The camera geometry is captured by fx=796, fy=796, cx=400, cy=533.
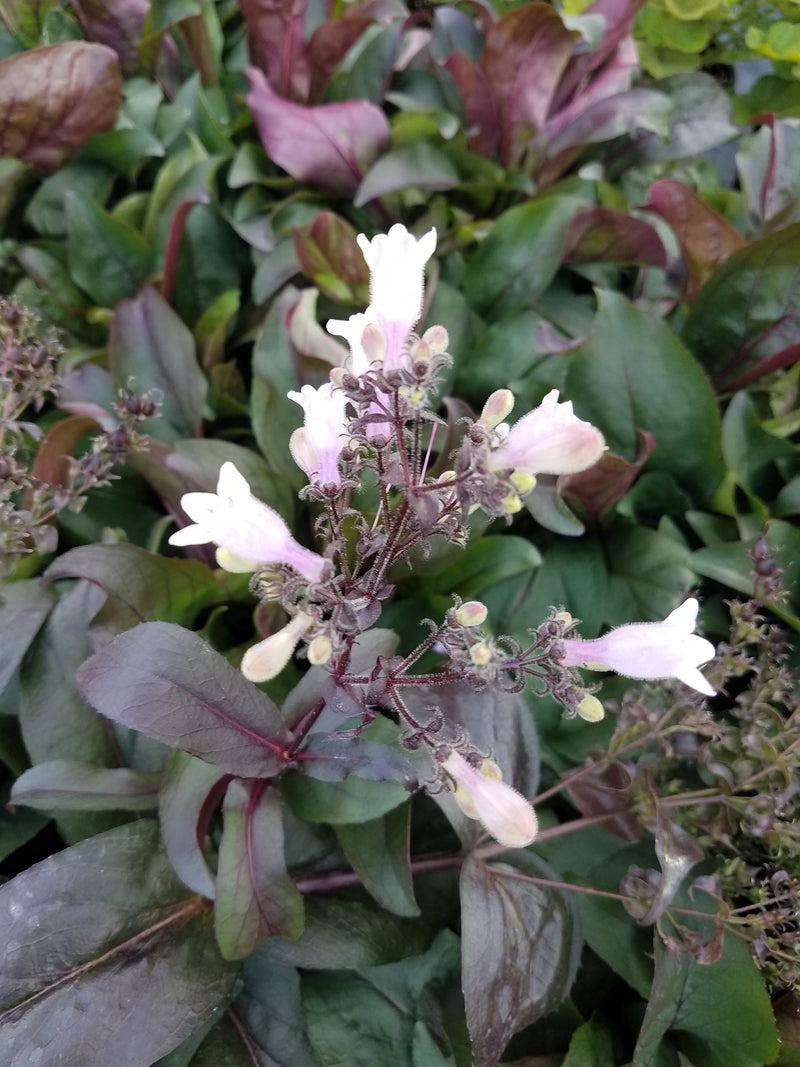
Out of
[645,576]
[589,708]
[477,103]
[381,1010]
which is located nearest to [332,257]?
[477,103]

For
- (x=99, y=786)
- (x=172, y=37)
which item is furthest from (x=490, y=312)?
(x=99, y=786)

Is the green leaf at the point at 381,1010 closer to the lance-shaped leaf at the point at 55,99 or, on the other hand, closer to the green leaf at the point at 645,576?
the green leaf at the point at 645,576

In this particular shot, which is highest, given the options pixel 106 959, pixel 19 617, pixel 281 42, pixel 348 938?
pixel 281 42

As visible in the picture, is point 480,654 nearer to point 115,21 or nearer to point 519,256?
point 519,256

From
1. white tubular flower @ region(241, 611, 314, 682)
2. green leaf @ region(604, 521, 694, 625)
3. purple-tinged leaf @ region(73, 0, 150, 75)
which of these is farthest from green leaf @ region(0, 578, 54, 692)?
purple-tinged leaf @ region(73, 0, 150, 75)

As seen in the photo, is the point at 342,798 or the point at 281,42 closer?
the point at 342,798

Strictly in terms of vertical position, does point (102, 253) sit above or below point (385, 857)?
above

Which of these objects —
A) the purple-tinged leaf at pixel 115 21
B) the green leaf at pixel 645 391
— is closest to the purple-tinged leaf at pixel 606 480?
the green leaf at pixel 645 391

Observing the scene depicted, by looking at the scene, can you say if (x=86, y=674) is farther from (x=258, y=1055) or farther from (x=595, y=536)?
Answer: (x=595, y=536)
